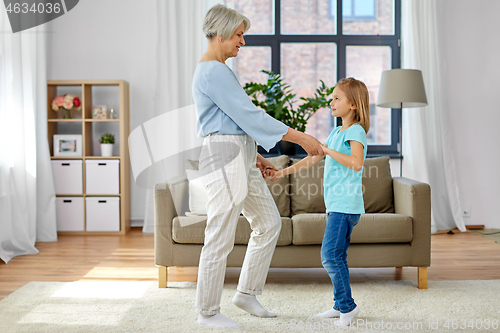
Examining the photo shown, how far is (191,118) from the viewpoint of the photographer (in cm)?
420

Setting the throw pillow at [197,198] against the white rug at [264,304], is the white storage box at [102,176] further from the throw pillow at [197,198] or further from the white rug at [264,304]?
the white rug at [264,304]

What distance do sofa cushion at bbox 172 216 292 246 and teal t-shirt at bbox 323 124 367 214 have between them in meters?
0.55

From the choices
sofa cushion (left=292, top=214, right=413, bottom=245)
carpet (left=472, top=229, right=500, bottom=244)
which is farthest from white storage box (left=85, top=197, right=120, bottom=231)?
carpet (left=472, top=229, right=500, bottom=244)

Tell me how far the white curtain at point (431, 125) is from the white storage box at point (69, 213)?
123 inches

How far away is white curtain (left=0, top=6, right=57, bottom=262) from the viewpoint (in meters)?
3.24

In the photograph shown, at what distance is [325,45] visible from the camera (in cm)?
451

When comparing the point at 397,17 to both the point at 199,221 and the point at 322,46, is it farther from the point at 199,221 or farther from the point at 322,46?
the point at 199,221

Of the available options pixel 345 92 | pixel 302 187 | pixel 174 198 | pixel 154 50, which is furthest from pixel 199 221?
pixel 154 50

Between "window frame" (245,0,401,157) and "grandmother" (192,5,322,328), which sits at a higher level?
"window frame" (245,0,401,157)

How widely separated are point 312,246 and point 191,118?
7.32 ft

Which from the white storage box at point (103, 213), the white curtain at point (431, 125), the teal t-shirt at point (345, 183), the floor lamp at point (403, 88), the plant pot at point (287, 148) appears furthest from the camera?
the white curtain at point (431, 125)

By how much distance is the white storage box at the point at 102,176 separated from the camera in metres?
4.04

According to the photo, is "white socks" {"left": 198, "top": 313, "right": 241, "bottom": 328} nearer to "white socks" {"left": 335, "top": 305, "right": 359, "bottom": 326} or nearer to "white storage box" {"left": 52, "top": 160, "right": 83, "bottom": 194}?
"white socks" {"left": 335, "top": 305, "right": 359, "bottom": 326}

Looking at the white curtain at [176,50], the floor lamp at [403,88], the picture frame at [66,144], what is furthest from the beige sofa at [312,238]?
the picture frame at [66,144]
